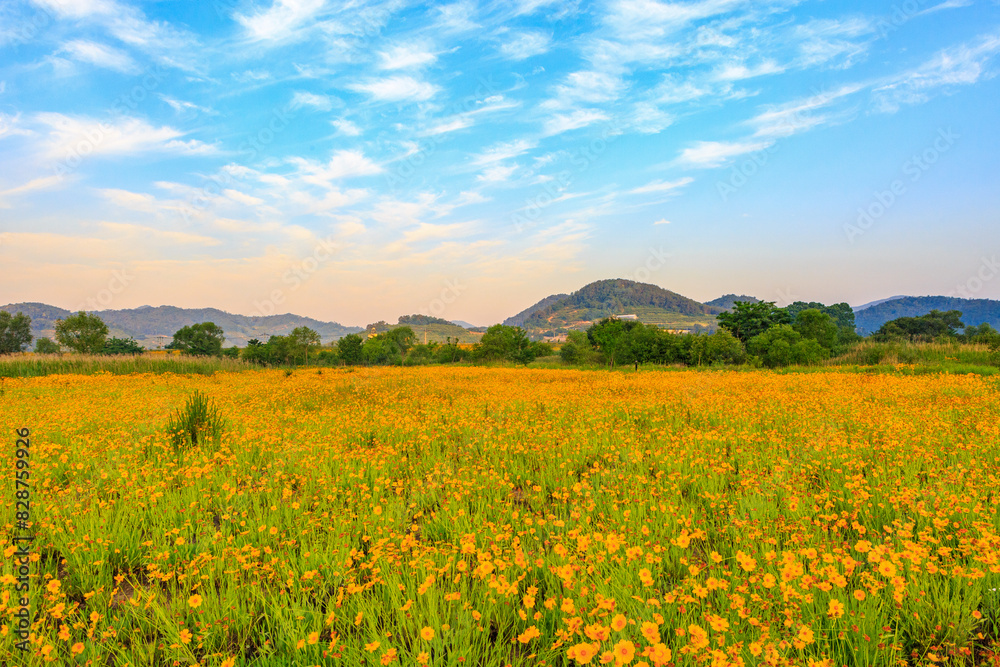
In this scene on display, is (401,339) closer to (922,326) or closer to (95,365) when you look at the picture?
(95,365)

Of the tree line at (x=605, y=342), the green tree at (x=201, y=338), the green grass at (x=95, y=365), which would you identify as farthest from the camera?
the green tree at (x=201, y=338)

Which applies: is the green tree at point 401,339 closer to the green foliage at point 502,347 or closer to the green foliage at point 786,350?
the green foliage at point 502,347

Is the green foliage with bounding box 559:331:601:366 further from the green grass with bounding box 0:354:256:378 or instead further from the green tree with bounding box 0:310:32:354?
the green tree with bounding box 0:310:32:354

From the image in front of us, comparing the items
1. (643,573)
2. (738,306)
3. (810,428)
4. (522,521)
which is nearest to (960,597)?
(643,573)

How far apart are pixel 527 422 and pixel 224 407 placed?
27.0 ft

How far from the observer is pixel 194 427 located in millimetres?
7535

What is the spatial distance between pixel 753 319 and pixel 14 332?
5364 inches

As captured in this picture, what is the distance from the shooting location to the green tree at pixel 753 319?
53031 mm

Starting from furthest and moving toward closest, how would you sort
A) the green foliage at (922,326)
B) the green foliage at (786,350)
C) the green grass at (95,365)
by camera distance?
the green foliage at (922,326)
the green foliage at (786,350)
the green grass at (95,365)

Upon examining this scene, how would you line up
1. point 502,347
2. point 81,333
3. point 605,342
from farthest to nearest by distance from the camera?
point 81,333, point 502,347, point 605,342

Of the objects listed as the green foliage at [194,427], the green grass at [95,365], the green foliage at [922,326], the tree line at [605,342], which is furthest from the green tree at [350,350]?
the green foliage at [922,326]

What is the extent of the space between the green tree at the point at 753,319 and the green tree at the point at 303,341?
57974 mm

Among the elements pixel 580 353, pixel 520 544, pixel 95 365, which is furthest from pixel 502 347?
pixel 520 544

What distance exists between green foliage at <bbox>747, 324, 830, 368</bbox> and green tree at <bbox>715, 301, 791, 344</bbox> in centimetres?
1451
